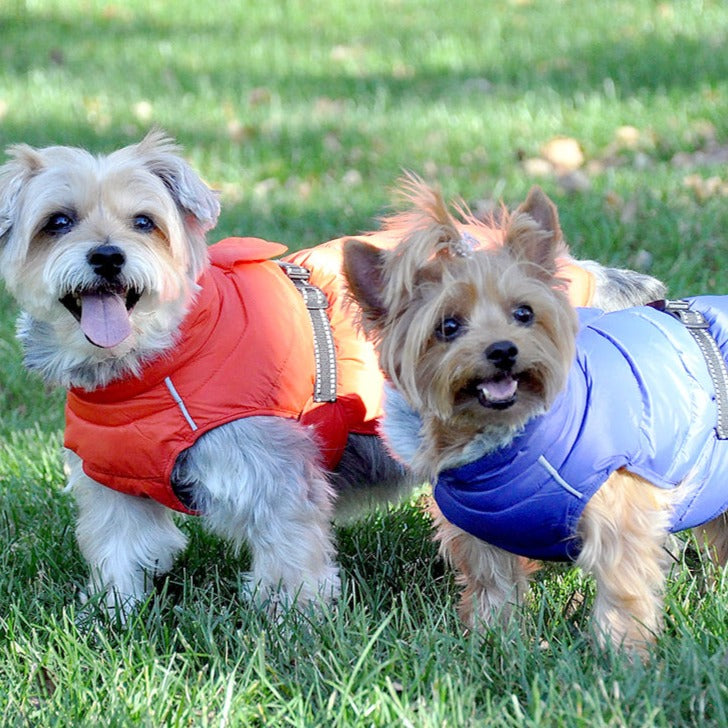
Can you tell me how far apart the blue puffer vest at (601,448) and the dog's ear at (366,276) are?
55 cm

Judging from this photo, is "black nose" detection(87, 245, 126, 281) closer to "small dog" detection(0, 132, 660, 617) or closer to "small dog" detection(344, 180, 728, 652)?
"small dog" detection(0, 132, 660, 617)

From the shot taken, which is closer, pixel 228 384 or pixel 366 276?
pixel 366 276

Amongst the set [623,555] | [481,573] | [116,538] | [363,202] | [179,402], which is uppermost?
[179,402]

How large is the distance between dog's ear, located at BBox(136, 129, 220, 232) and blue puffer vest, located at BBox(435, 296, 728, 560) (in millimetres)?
1314

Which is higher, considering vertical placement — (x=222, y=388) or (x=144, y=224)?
(x=144, y=224)

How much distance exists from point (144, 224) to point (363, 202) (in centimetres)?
427

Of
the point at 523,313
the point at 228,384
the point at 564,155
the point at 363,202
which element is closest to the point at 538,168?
the point at 564,155

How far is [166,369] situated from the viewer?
4082 mm

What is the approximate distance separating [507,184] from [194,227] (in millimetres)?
4199

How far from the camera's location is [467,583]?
161 inches

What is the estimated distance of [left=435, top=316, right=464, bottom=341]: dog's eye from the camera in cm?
359

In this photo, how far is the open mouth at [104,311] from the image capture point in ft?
13.1

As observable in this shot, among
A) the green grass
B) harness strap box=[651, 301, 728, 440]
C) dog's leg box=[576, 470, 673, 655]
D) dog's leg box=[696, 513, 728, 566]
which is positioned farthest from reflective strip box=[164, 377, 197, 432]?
dog's leg box=[696, 513, 728, 566]

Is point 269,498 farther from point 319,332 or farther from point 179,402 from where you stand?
point 319,332
